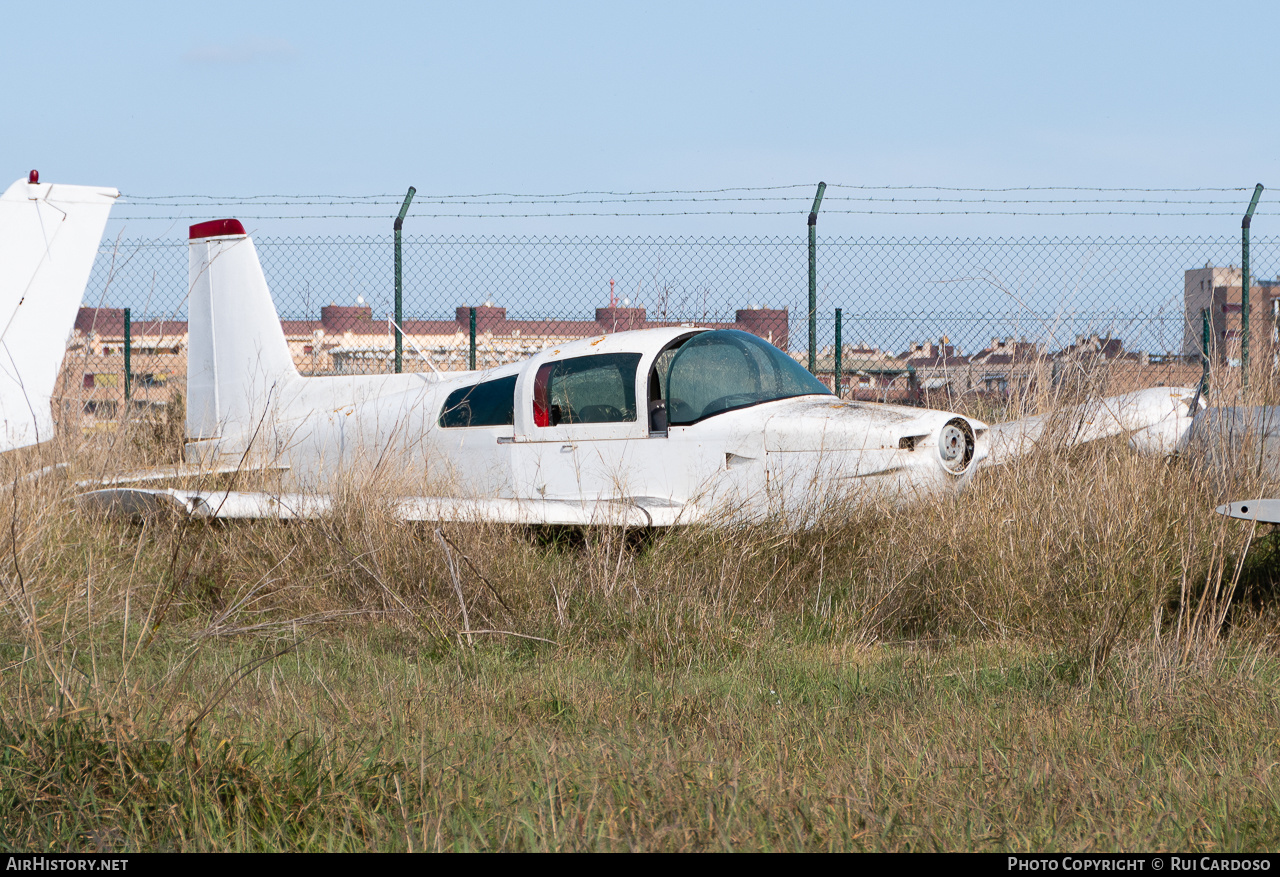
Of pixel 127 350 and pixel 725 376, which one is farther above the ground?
pixel 127 350

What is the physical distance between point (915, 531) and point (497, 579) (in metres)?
2.30

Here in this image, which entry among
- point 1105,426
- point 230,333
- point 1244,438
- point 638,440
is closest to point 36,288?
point 230,333

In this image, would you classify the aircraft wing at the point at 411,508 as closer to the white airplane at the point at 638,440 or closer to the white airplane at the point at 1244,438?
the white airplane at the point at 638,440

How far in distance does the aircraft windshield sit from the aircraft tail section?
3.92 m

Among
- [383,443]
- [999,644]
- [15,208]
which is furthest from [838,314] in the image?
[15,208]

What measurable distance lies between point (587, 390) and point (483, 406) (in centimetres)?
80

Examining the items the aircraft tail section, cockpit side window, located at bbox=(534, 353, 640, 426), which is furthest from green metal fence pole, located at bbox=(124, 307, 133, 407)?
cockpit side window, located at bbox=(534, 353, 640, 426)

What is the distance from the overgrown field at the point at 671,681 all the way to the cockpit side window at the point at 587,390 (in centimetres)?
79

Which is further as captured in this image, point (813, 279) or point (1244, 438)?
point (813, 279)

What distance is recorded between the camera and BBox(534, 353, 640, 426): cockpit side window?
623 centimetres

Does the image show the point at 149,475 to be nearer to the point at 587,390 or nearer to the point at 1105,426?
the point at 587,390

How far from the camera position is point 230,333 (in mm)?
8305

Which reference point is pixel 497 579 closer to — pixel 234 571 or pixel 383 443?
pixel 234 571

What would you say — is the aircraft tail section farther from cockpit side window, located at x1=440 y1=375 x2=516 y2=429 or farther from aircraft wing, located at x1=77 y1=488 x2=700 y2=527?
aircraft wing, located at x1=77 y1=488 x2=700 y2=527
